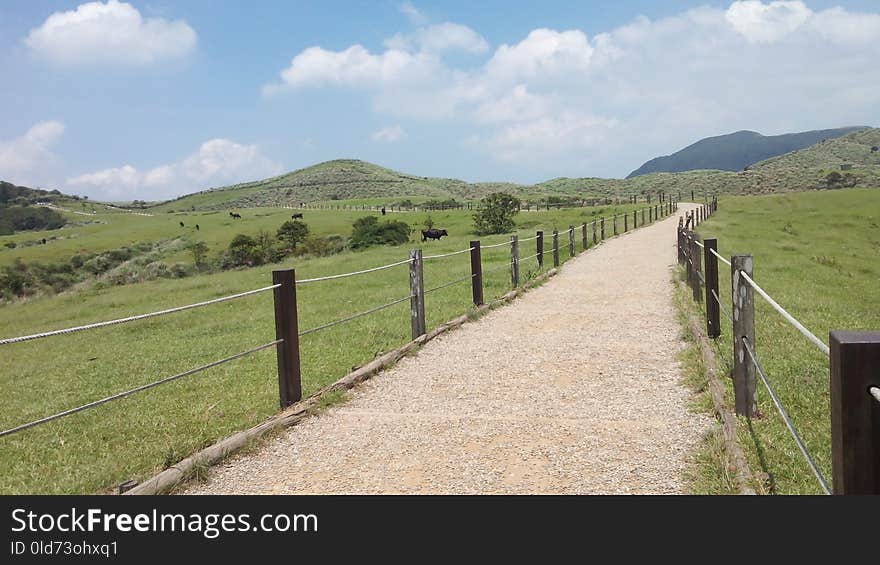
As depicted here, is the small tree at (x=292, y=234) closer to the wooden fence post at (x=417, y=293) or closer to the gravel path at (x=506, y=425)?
the wooden fence post at (x=417, y=293)

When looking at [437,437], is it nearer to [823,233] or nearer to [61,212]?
[823,233]

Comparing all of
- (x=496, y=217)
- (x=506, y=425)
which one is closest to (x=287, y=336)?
(x=506, y=425)

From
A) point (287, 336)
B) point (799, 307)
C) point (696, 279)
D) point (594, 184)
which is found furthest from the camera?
point (594, 184)

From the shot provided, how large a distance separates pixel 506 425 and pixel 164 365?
7007 mm

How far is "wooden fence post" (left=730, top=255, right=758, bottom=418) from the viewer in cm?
562

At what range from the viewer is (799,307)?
12.0 metres

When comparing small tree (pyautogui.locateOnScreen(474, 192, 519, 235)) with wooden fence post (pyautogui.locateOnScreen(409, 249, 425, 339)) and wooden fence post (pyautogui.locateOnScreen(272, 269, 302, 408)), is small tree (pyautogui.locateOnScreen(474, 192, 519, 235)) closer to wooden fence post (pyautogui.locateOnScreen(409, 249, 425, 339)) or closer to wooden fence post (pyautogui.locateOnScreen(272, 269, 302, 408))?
wooden fence post (pyautogui.locateOnScreen(409, 249, 425, 339))

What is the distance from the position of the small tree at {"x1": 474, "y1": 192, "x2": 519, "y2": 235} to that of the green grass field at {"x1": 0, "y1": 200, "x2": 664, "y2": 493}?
76.9 feet

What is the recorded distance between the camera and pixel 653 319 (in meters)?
11.0

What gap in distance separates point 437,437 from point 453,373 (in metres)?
2.40

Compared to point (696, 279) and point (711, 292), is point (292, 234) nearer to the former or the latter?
point (696, 279)

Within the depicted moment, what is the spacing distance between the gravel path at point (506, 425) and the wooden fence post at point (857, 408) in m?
1.86
